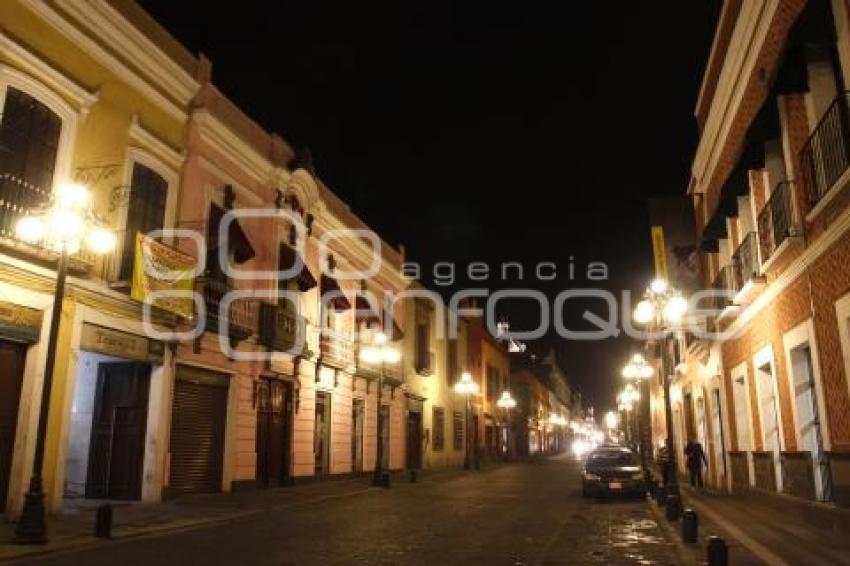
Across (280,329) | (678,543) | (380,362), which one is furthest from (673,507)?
(380,362)

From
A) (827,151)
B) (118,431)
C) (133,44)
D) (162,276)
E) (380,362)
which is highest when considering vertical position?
(133,44)

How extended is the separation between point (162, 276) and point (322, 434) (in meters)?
10.4

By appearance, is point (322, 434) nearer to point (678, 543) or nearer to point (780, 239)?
point (678, 543)

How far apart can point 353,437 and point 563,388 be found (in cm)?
9448

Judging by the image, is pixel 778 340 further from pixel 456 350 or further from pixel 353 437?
pixel 456 350

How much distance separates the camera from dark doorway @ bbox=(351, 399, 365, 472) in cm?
2652

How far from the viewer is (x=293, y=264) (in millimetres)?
21703

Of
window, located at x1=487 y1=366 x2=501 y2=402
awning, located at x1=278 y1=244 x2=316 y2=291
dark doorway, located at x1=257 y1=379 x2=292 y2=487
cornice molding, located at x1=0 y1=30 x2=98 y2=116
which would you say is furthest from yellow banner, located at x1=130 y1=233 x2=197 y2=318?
window, located at x1=487 y1=366 x2=501 y2=402

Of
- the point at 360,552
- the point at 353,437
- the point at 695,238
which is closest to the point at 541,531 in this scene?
the point at 360,552

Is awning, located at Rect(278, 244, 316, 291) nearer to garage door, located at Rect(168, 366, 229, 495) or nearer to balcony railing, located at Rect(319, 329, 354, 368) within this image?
balcony railing, located at Rect(319, 329, 354, 368)

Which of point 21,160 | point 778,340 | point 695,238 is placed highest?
point 695,238

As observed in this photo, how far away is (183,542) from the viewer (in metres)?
10.9

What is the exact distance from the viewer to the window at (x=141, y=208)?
15.4 metres

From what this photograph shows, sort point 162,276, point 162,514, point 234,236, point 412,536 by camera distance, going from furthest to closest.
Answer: point 234,236 → point 162,276 → point 162,514 → point 412,536
